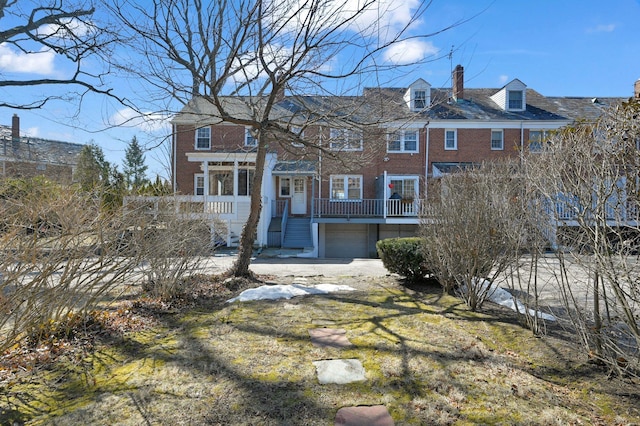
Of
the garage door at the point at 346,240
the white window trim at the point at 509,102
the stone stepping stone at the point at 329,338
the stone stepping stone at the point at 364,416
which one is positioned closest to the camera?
the stone stepping stone at the point at 364,416

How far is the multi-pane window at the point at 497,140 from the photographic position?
2216 centimetres

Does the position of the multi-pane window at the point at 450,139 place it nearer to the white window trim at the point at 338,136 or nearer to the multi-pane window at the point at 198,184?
the multi-pane window at the point at 198,184

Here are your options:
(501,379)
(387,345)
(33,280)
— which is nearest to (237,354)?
(387,345)

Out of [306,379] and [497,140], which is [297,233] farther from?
[306,379]

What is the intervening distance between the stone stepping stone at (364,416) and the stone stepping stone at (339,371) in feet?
1.57

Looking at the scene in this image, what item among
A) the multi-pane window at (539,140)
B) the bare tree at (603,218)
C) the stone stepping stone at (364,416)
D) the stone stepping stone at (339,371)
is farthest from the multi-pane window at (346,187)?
the stone stepping stone at (364,416)

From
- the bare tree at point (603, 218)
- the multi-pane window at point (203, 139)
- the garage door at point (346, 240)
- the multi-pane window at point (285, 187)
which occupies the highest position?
the multi-pane window at point (203, 139)

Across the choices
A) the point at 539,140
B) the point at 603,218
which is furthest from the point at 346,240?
the point at 603,218

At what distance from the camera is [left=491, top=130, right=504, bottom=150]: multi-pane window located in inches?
872

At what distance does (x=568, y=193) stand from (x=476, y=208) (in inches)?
93.0

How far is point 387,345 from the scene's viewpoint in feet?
14.7

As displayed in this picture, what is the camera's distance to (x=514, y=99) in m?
23.2

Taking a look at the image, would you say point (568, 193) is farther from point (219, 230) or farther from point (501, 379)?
point (219, 230)

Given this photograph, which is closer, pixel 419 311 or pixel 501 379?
pixel 501 379
